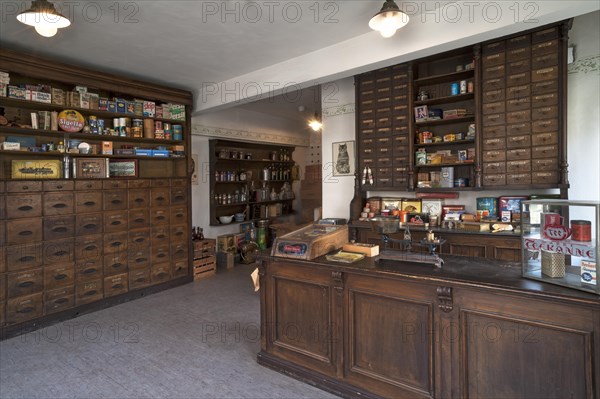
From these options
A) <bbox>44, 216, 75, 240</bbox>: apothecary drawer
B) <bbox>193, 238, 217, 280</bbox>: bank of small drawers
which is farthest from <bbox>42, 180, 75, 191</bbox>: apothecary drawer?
<bbox>193, 238, 217, 280</bbox>: bank of small drawers

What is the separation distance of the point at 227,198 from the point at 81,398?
15.0 feet

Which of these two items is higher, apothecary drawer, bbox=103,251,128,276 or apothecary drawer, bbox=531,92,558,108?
apothecary drawer, bbox=531,92,558,108

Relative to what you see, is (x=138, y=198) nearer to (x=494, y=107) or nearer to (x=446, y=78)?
(x=446, y=78)

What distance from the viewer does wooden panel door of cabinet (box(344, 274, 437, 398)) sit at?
2.07m

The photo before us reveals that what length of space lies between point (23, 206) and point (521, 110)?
5099 mm

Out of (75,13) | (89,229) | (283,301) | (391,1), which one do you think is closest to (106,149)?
(89,229)

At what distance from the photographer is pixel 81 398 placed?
245 centimetres

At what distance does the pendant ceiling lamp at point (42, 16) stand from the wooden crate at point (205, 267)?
3.75 metres

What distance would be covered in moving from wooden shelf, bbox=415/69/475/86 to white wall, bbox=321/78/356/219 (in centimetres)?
103

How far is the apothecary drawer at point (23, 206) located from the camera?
11.6ft

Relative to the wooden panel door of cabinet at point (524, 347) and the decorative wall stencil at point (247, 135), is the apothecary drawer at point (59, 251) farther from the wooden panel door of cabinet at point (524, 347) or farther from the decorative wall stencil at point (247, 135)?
the wooden panel door of cabinet at point (524, 347)

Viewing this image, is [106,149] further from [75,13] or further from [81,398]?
[81,398]

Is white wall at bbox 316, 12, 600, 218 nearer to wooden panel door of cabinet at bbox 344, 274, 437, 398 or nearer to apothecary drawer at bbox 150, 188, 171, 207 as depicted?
wooden panel door of cabinet at bbox 344, 274, 437, 398

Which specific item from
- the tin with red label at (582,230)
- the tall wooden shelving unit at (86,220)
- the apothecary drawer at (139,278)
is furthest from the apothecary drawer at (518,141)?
the apothecary drawer at (139,278)
